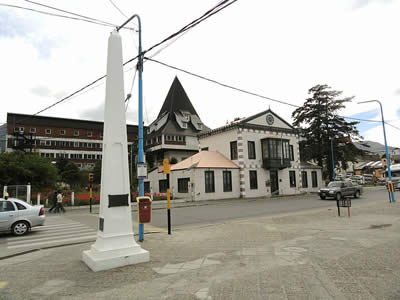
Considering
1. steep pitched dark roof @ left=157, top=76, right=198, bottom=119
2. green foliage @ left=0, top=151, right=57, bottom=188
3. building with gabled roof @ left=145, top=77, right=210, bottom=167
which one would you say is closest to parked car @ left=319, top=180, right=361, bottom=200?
green foliage @ left=0, top=151, right=57, bottom=188

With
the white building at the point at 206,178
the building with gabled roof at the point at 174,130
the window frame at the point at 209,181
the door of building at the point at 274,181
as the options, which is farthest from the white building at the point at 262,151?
the building with gabled roof at the point at 174,130

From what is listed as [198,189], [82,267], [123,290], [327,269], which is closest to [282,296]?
[327,269]

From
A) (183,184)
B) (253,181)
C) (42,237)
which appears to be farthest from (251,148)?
(42,237)

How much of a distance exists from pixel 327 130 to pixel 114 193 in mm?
42159

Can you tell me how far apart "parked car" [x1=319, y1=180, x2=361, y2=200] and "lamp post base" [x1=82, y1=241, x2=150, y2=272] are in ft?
73.3

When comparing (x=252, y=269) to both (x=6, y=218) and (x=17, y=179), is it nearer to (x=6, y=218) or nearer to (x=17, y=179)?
(x=6, y=218)

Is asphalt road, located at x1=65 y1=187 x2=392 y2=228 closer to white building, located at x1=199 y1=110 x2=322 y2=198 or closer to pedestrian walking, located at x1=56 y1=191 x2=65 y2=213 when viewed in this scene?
pedestrian walking, located at x1=56 y1=191 x2=65 y2=213

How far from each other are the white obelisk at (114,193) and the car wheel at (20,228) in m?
6.51

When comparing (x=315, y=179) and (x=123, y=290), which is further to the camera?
(x=315, y=179)

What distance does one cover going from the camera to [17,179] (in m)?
27.9

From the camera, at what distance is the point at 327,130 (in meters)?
43.0

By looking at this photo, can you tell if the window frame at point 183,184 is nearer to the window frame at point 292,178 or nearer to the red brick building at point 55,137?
the window frame at point 292,178

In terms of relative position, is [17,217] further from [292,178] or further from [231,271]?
[292,178]

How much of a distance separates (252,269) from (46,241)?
309 inches
